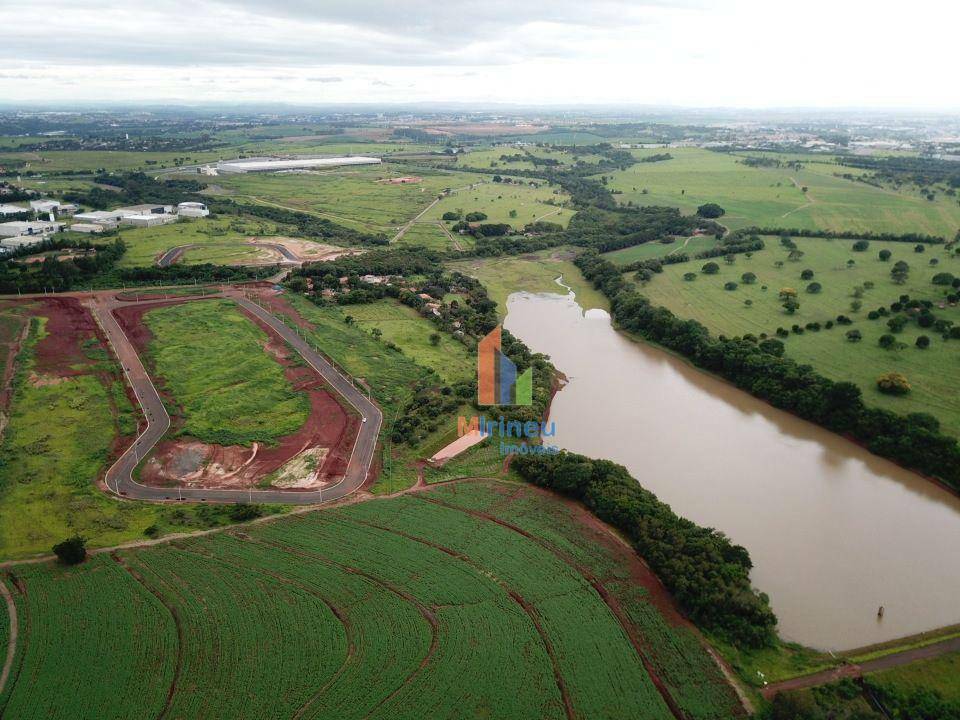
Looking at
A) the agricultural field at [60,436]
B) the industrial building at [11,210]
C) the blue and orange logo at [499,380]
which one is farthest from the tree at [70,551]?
the industrial building at [11,210]

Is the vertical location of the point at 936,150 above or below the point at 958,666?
above

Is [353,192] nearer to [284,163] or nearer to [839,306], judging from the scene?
[284,163]

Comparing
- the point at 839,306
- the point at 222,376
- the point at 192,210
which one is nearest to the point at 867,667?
the point at 222,376

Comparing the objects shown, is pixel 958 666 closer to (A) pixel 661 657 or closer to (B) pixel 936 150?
(A) pixel 661 657

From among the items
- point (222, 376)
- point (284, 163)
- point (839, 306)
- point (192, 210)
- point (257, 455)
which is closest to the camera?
point (257, 455)

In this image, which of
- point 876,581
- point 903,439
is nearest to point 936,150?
point 903,439

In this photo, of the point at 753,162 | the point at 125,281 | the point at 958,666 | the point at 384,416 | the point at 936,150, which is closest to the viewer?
the point at 958,666
